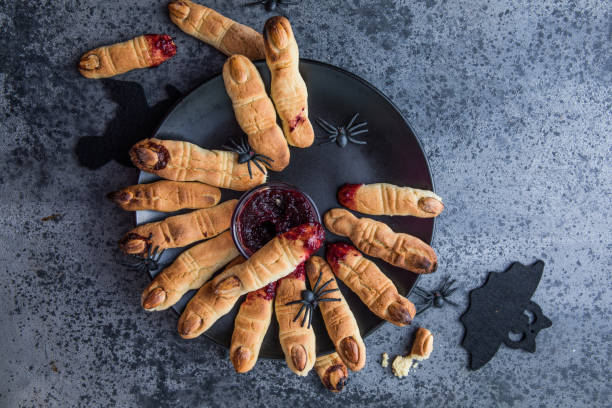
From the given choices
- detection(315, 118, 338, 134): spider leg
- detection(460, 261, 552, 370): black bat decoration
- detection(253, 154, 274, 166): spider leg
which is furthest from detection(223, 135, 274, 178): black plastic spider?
detection(460, 261, 552, 370): black bat decoration

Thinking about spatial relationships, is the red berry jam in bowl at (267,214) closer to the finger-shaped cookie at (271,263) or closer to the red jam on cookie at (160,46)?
the finger-shaped cookie at (271,263)

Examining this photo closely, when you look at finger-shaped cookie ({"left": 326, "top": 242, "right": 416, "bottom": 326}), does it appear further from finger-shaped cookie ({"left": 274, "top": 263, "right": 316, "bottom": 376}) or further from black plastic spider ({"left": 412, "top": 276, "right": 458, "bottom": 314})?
black plastic spider ({"left": 412, "top": 276, "right": 458, "bottom": 314})

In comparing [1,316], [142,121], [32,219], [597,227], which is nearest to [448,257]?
[597,227]

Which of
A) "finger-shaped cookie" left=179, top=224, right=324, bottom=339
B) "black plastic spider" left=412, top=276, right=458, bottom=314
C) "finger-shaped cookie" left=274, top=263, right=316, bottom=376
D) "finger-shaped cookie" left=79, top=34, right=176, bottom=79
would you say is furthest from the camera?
"black plastic spider" left=412, top=276, right=458, bottom=314

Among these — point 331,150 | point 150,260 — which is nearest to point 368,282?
point 331,150

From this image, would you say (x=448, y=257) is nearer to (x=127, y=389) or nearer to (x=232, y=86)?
(x=232, y=86)
